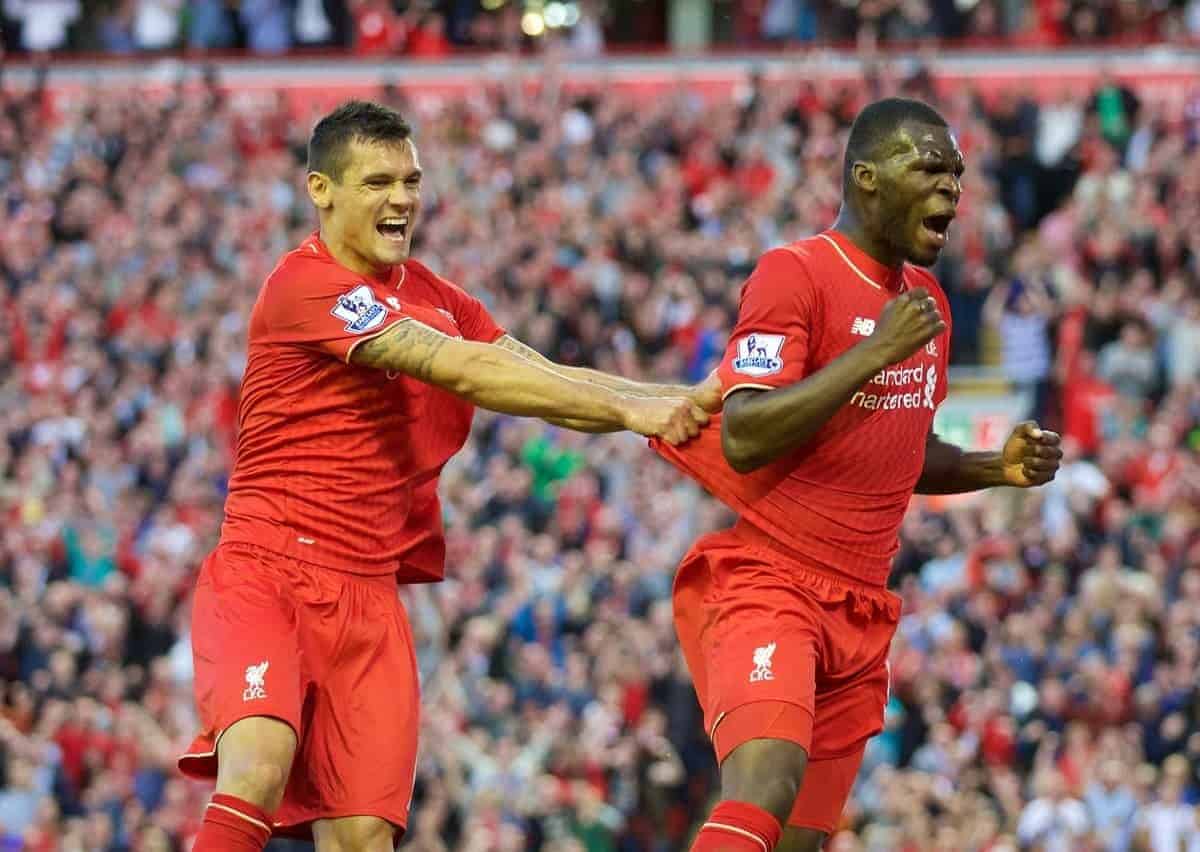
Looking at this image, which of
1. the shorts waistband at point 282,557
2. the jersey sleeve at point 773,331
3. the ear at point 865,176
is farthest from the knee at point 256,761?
the ear at point 865,176

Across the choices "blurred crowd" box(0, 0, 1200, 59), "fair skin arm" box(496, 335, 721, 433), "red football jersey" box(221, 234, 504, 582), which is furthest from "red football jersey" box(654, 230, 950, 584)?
"blurred crowd" box(0, 0, 1200, 59)

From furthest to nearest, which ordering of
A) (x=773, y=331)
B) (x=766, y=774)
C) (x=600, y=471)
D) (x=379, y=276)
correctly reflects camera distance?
(x=600, y=471), (x=379, y=276), (x=773, y=331), (x=766, y=774)

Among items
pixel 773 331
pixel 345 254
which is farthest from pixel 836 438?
pixel 345 254

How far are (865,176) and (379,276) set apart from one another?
164 centimetres

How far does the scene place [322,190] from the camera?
7.89 m

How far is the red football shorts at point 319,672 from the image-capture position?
7.59 meters

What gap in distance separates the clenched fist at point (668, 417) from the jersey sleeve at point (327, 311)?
80 centimetres

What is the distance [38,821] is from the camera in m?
15.4

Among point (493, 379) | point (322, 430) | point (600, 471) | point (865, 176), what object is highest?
point (600, 471)

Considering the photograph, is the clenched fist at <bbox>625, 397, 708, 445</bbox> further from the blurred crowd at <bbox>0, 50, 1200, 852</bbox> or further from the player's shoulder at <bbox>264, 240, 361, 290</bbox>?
the blurred crowd at <bbox>0, 50, 1200, 852</bbox>

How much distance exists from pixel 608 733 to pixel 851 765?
7838mm

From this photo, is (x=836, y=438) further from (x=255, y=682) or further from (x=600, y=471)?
(x=600, y=471)

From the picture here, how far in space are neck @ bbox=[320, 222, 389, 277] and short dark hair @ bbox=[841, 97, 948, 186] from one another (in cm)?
159

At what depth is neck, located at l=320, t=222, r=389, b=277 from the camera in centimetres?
790
